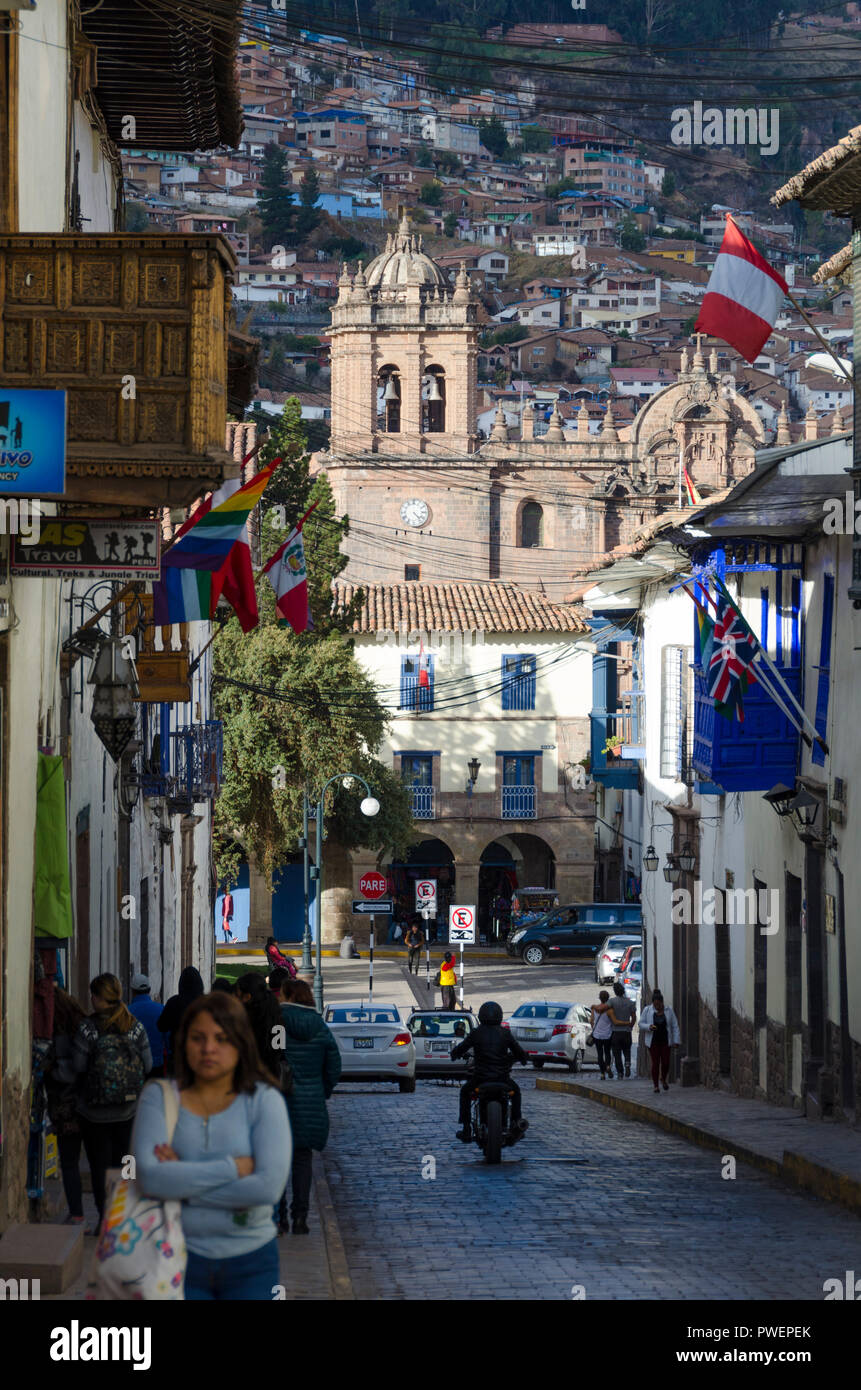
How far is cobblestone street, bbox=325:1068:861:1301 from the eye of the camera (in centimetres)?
1059

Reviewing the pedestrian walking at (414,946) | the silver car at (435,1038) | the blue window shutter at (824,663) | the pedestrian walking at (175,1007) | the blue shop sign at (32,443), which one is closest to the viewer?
the blue shop sign at (32,443)

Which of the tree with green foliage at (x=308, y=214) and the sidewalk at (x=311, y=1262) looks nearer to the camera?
the sidewalk at (x=311, y=1262)

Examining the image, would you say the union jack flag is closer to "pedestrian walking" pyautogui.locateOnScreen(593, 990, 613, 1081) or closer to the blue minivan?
"pedestrian walking" pyautogui.locateOnScreen(593, 990, 613, 1081)

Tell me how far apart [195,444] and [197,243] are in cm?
103

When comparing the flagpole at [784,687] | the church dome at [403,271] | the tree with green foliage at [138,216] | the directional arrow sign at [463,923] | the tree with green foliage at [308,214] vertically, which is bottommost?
the directional arrow sign at [463,923]

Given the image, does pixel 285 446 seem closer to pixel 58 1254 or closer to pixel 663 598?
pixel 663 598

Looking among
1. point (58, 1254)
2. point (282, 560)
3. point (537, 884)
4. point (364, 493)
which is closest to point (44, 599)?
point (58, 1254)

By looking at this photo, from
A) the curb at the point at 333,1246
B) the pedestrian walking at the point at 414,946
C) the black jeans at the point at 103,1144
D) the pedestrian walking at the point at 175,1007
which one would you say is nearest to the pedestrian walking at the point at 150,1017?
the pedestrian walking at the point at 175,1007

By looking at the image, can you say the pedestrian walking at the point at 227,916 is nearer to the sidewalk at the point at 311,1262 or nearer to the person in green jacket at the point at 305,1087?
the sidewalk at the point at 311,1262

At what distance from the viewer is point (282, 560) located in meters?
20.1

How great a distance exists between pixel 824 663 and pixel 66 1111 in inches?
418

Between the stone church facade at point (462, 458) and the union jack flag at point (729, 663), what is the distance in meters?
58.2

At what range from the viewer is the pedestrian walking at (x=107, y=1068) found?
11.2 m

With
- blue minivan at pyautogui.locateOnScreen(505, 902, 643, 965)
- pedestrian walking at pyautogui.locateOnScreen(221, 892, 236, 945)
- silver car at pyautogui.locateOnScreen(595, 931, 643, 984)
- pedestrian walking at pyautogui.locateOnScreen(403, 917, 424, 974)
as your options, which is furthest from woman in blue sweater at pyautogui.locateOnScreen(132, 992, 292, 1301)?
pedestrian walking at pyautogui.locateOnScreen(221, 892, 236, 945)
